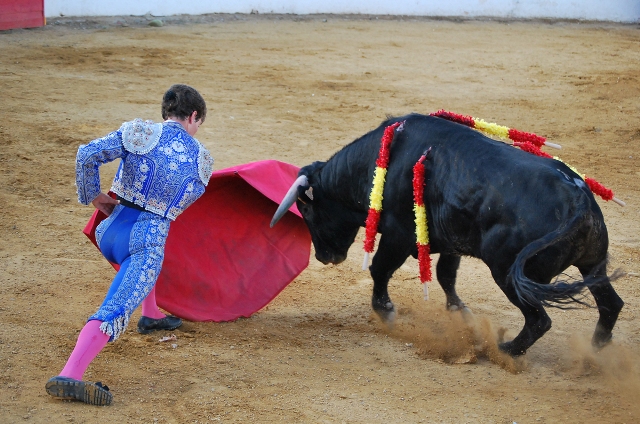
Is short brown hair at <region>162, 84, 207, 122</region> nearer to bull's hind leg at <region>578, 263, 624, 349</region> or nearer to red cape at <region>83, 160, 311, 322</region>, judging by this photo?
red cape at <region>83, 160, 311, 322</region>

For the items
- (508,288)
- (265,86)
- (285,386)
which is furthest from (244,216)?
(265,86)

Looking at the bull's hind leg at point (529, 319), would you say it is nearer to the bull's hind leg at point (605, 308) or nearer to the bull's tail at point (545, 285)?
the bull's tail at point (545, 285)

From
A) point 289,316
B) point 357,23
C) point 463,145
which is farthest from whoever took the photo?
point 357,23

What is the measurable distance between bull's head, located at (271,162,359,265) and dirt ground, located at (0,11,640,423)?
373 mm

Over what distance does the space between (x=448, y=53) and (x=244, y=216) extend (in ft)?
27.2

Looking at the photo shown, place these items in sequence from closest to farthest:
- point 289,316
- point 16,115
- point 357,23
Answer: point 289,316 → point 16,115 → point 357,23

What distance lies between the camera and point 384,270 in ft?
14.8

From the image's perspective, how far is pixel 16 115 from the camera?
315 inches

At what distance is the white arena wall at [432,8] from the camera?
47.7 feet

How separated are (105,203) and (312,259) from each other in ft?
6.87

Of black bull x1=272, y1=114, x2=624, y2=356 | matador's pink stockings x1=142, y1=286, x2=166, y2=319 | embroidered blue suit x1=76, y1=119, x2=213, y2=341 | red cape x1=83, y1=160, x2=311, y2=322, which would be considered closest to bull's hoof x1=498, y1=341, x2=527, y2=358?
black bull x1=272, y1=114, x2=624, y2=356

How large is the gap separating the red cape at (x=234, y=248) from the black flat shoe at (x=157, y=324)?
0.21ft

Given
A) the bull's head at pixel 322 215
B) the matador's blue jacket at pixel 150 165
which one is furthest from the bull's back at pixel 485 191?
the matador's blue jacket at pixel 150 165

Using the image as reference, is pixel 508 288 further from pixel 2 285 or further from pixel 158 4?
pixel 158 4
